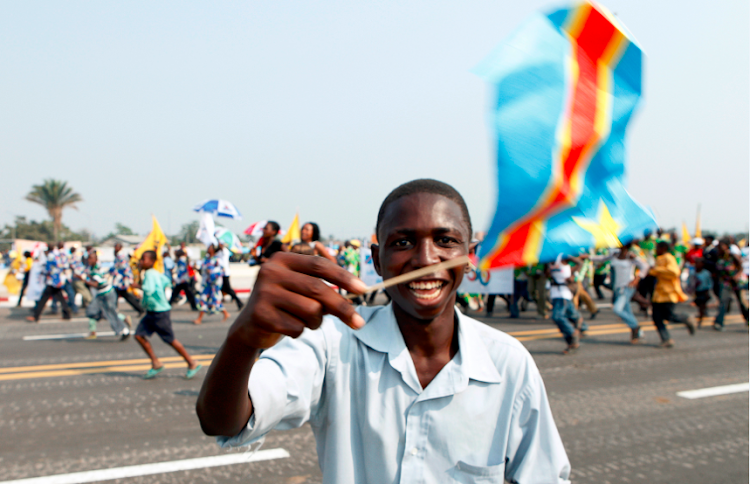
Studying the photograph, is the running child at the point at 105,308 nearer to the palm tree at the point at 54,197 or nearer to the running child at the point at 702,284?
the running child at the point at 702,284

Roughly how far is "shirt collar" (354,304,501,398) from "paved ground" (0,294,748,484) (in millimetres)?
2858

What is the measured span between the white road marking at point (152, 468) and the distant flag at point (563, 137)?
3164mm

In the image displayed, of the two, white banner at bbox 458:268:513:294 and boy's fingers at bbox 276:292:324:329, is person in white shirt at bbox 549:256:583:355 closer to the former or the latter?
white banner at bbox 458:268:513:294

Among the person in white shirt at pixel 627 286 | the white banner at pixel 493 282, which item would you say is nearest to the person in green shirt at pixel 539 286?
the white banner at pixel 493 282

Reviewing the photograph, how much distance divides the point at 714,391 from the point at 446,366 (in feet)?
20.6

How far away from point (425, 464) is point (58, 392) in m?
6.28

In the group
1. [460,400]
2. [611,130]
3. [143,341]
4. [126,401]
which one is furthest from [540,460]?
[143,341]

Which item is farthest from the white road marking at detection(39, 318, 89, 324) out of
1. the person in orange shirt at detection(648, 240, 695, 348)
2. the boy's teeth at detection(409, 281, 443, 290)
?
the boy's teeth at detection(409, 281, 443, 290)

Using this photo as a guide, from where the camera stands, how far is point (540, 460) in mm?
1697

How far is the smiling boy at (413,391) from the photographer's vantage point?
Result: 1.59 metres

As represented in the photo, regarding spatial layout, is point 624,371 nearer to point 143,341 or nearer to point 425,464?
point 143,341

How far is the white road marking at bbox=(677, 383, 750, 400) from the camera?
6.42 m

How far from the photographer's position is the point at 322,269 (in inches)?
45.8

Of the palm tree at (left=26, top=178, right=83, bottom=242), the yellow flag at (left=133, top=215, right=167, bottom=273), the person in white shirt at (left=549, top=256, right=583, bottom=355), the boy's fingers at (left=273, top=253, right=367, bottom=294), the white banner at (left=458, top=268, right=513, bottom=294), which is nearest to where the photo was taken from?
the boy's fingers at (left=273, top=253, right=367, bottom=294)
